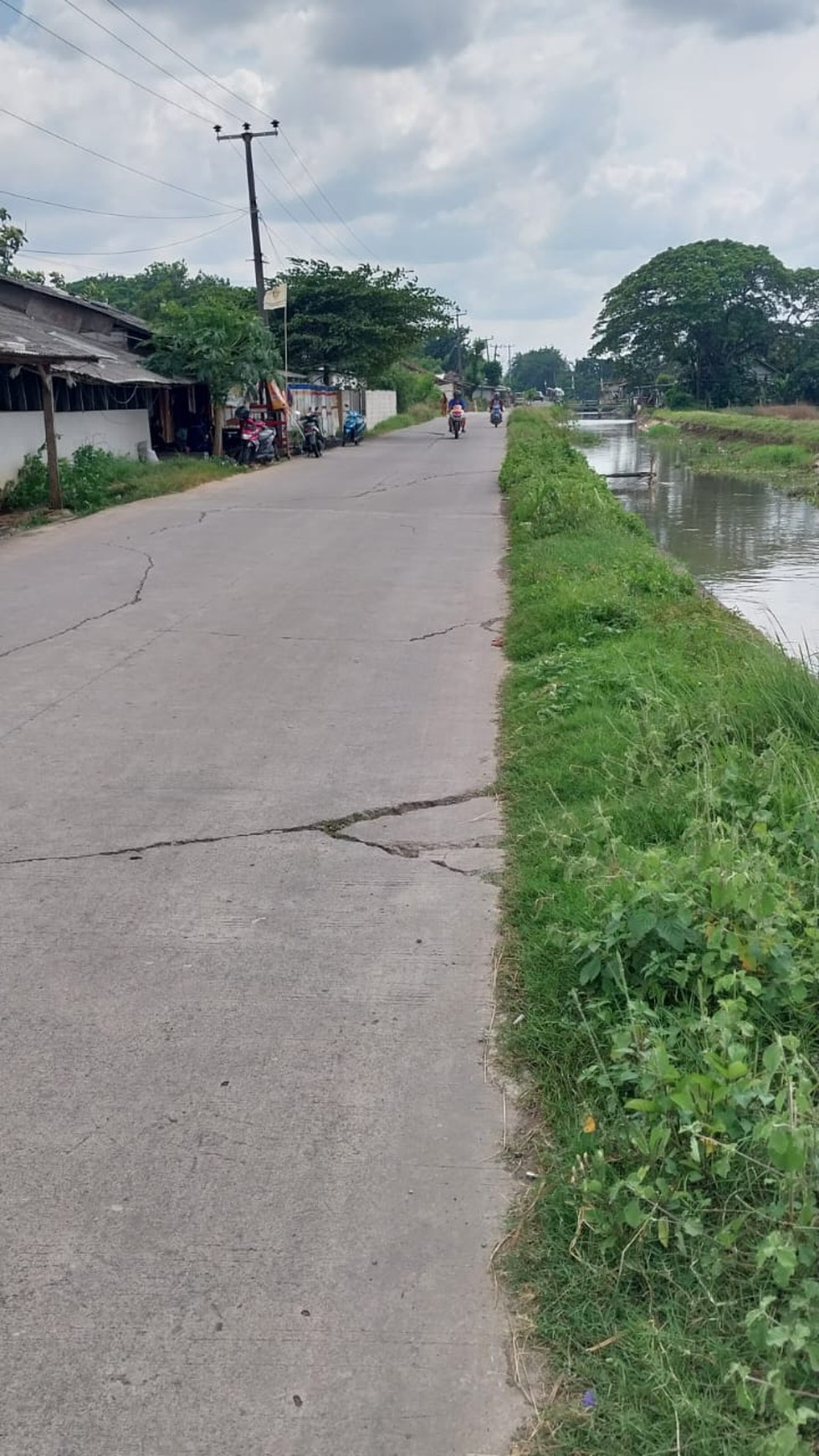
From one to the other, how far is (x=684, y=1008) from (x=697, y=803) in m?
1.42

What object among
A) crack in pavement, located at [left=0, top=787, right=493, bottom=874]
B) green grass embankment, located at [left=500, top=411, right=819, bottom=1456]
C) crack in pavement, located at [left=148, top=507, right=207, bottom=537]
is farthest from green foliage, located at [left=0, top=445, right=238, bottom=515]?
green grass embankment, located at [left=500, top=411, right=819, bottom=1456]

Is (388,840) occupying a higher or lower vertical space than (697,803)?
lower

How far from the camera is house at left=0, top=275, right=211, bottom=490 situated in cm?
1571

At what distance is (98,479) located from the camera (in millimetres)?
17875

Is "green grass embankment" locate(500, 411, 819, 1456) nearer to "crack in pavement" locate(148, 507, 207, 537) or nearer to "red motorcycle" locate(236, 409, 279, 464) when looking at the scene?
"crack in pavement" locate(148, 507, 207, 537)

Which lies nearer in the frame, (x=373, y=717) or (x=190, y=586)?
(x=373, y=717)

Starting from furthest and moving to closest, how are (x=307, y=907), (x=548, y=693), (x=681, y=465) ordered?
(x=681, y=465), (x=548, y=693), (x=307, y=907)

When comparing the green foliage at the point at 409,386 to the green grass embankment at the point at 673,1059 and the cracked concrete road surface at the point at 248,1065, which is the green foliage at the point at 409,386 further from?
the green grass embankment at the point at 673,1059

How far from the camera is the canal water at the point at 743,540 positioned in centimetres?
1315

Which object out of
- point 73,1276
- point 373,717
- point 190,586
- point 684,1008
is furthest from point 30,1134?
point 190,586

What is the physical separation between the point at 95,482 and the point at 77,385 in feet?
10.4

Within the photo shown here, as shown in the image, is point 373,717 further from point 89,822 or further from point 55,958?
point 55,958

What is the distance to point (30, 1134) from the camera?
2900 millimetres

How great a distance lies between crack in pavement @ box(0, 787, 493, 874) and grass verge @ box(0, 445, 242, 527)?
1173 centimetres
